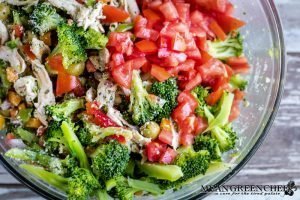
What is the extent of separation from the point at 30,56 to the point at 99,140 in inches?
22.4

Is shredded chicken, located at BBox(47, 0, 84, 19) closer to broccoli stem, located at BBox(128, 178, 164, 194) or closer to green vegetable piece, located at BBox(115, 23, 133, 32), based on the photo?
green vegetable piece, located at BBox(115, 23, 133, 32)

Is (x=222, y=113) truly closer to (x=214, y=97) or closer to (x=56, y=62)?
(x=214, y=97)

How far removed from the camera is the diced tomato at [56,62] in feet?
8.33

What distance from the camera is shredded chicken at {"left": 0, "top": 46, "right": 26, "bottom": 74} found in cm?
261

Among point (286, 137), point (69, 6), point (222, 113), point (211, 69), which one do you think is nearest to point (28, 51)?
point (69, 6)

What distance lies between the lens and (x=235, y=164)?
2.82m

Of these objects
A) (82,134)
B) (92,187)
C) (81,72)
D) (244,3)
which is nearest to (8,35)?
(81,72)

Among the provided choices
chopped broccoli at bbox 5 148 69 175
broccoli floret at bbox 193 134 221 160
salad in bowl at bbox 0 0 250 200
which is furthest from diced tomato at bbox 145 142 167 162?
chopped broccoli at bbox 5 148 69 175

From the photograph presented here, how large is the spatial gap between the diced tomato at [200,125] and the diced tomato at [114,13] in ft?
2.21

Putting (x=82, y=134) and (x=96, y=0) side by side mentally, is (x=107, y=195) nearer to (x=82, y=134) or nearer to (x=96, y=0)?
(x=82, y=134)

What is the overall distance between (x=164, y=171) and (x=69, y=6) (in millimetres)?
980

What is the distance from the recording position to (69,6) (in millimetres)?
2598

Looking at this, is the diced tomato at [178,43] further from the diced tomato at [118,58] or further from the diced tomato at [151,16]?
the diced tomato at [118,58]

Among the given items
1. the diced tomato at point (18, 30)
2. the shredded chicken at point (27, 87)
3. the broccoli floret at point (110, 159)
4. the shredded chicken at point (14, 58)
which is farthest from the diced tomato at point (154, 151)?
the diced tomato at point (18, 30)
